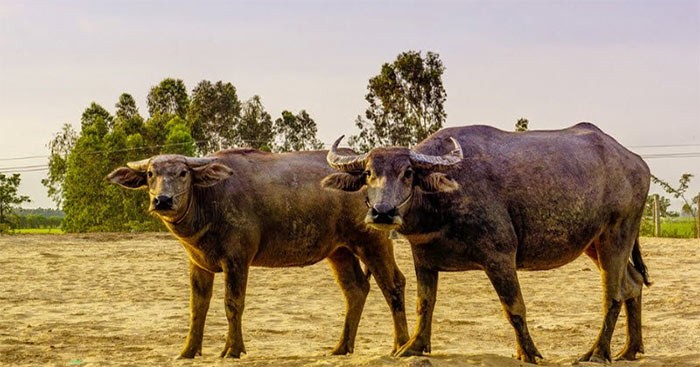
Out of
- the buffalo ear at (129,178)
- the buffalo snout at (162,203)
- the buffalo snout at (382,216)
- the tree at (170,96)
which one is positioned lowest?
the buffalo snout at (382,216)

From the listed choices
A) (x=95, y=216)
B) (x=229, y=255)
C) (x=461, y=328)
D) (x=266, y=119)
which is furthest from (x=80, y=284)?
(x=266, y=119)

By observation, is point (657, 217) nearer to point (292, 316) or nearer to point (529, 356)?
point (292, 316)

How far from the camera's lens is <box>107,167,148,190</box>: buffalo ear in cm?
941

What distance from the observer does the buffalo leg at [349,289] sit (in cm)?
986

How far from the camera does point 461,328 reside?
12.5 metres

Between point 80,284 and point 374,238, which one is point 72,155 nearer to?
point 80,284

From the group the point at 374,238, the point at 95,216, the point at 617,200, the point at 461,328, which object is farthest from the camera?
the point at 95,216

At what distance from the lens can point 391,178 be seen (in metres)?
7.54

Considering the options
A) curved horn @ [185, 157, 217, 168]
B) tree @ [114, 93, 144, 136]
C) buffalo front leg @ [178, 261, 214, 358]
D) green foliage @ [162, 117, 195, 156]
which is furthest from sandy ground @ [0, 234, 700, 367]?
tree @ [114, 93, 144, 136]

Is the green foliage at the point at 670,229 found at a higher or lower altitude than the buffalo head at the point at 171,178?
lower

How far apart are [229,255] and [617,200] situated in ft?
12.3

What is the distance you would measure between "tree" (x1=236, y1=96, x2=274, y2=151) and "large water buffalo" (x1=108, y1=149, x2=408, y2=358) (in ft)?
167

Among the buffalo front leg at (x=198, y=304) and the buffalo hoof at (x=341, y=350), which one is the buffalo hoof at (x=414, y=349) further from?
the buffalo front leg at (x=198, y=304)

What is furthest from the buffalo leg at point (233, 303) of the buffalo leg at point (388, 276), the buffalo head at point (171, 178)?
the buffalo leg at point (388, 276)
